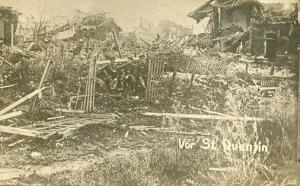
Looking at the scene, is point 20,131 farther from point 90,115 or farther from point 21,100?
point 90,115

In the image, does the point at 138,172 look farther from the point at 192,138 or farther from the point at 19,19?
the point at 19,19

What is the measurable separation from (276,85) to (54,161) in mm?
1617

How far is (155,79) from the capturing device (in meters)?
3.19

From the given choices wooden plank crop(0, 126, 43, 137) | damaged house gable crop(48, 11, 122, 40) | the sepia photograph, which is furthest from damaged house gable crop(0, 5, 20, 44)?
wooden plank crop(0, 126, 43, 137)

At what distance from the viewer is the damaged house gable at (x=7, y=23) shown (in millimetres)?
3229

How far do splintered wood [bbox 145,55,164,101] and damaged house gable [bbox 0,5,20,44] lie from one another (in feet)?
3.36

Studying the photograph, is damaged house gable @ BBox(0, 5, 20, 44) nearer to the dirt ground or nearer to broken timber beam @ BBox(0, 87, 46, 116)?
broken timber beam @ BBox(0, 87, 46, 116)

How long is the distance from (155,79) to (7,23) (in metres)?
1.14

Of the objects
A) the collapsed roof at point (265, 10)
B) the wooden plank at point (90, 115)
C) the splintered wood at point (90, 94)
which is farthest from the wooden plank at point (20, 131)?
the collapsed roof at point (265, 10)

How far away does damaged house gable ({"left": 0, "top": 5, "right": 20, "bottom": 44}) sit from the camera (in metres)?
3.23

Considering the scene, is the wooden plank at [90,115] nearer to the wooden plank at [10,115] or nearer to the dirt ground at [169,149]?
the dirt ground at [169,149]

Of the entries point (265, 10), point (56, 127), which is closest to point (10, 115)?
→ point (56, 127)

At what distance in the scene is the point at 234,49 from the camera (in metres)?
3.19

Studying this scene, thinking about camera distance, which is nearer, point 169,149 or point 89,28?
point 169,149
